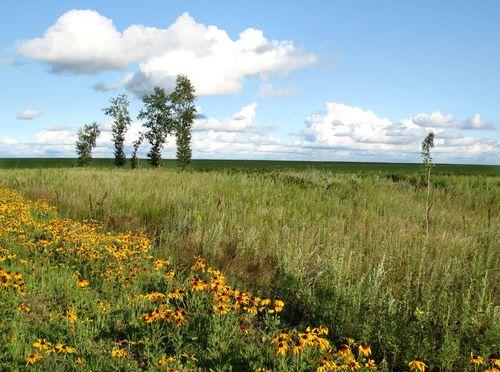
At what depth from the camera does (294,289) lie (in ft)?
16.9

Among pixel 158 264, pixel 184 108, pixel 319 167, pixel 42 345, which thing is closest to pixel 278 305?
pixel 158 264

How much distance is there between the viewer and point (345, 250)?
6.16 metres

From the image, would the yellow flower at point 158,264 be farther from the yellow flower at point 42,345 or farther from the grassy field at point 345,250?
the yellow flower at point 42,345

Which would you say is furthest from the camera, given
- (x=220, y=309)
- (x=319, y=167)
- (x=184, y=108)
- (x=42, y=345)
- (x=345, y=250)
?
(x=184, y=108)

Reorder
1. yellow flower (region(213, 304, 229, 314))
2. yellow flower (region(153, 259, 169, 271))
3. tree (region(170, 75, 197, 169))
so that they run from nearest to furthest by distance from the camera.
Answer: yellow flower (region(213, 304, 229, 314)) < yellow flower (region(153, 259, 169, 271)) < tree (region(170, 75, 197, 169))

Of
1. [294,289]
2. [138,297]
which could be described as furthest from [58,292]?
[294,289]

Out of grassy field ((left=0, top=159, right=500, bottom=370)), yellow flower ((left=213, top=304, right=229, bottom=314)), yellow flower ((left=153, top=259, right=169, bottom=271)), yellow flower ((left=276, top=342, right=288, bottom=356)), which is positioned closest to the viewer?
yellow flower ((left=276, top=342, right=288, bottom=356))

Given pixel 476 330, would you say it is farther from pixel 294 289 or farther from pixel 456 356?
pixel 294 289

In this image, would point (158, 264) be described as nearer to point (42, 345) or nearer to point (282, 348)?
point (42, 345)

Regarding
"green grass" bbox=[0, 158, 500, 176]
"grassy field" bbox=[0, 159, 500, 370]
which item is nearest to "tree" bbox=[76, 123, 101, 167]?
"green grass" bbox=[0, 158, 500, 176]

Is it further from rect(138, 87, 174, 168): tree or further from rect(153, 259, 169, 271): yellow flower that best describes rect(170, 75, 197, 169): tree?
rect(153, 259, 169, 271): yellow flower

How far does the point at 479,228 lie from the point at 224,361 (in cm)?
798

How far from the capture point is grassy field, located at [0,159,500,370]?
14.4 ft

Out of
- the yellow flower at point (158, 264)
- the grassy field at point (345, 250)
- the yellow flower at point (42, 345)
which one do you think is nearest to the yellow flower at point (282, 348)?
the grassy field at point (345, 250)
